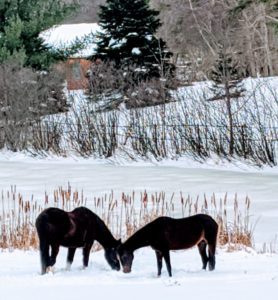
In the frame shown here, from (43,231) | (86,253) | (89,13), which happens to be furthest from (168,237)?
(89,13)

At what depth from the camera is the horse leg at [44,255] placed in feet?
16.7

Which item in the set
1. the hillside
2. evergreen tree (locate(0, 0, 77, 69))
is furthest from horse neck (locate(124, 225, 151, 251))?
the hillside

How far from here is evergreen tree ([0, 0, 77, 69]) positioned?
83.8ft

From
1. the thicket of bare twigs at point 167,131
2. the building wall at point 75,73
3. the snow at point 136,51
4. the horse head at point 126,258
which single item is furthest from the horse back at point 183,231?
the building wall at point 75,73

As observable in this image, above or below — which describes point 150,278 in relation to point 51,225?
below

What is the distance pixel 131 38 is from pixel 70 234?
25641 mm

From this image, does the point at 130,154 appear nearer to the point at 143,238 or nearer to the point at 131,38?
the point at 131,38

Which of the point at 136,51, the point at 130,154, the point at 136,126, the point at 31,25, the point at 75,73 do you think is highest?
the point at 31,25

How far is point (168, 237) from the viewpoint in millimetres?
4984

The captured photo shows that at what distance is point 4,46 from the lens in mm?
25438

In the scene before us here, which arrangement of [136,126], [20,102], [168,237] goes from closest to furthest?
1. [168,237]
2. [136,126]
3. [20,102]

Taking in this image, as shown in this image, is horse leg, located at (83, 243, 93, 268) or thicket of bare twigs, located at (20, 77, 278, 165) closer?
horse leg, located at (83, 243, 93, 268)

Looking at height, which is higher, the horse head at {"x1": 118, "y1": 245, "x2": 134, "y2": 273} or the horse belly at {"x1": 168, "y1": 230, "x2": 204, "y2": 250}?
the horse belly at {"x1": 168, "y1": 230, "x2": 204, "y2": 250}

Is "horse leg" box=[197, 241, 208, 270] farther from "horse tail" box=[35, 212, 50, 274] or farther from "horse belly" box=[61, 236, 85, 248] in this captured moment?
"horse tail" box=[35, 212, 50, 274]
